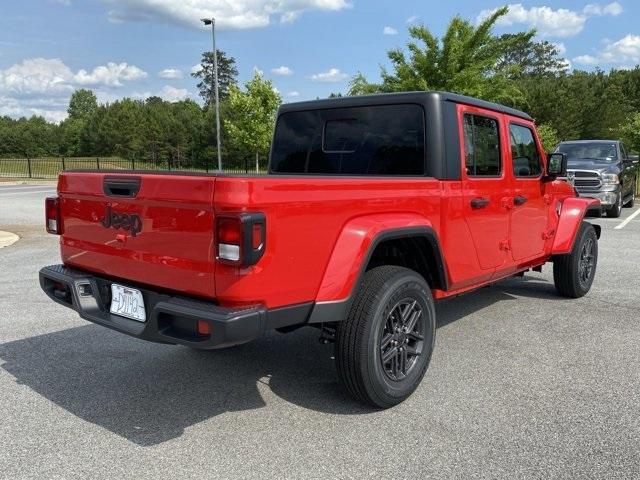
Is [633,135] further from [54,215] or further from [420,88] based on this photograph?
[54,215]

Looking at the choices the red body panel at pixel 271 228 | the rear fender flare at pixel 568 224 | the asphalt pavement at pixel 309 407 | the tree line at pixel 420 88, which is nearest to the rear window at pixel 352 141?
the red body panel at pixel 271 228

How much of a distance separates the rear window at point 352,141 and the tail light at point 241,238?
1623 mm

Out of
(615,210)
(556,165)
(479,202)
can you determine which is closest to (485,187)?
(479,202)

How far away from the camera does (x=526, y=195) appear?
464cm

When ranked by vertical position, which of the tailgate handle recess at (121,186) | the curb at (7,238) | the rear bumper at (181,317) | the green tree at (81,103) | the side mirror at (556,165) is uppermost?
the green tree at (81,103)

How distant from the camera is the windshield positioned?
13817 mm

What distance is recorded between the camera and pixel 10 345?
14.1ft

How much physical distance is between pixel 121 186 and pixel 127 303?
0.62m

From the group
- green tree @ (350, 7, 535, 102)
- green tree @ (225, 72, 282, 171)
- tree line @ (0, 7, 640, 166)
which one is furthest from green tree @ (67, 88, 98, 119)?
green tree @ (350, 7, 535, 102)

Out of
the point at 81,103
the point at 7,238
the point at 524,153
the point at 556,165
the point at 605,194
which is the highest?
the point at 81,103

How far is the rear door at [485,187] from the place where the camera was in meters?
3.84

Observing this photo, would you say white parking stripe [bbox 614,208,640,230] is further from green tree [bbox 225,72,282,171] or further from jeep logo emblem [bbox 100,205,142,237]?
green tree [bbox 225,72,282,171]

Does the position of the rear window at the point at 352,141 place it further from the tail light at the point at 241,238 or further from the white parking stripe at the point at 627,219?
the white parking stripe at the point at 627,219

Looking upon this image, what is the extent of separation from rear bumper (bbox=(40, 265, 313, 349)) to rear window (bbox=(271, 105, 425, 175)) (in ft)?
4.95
